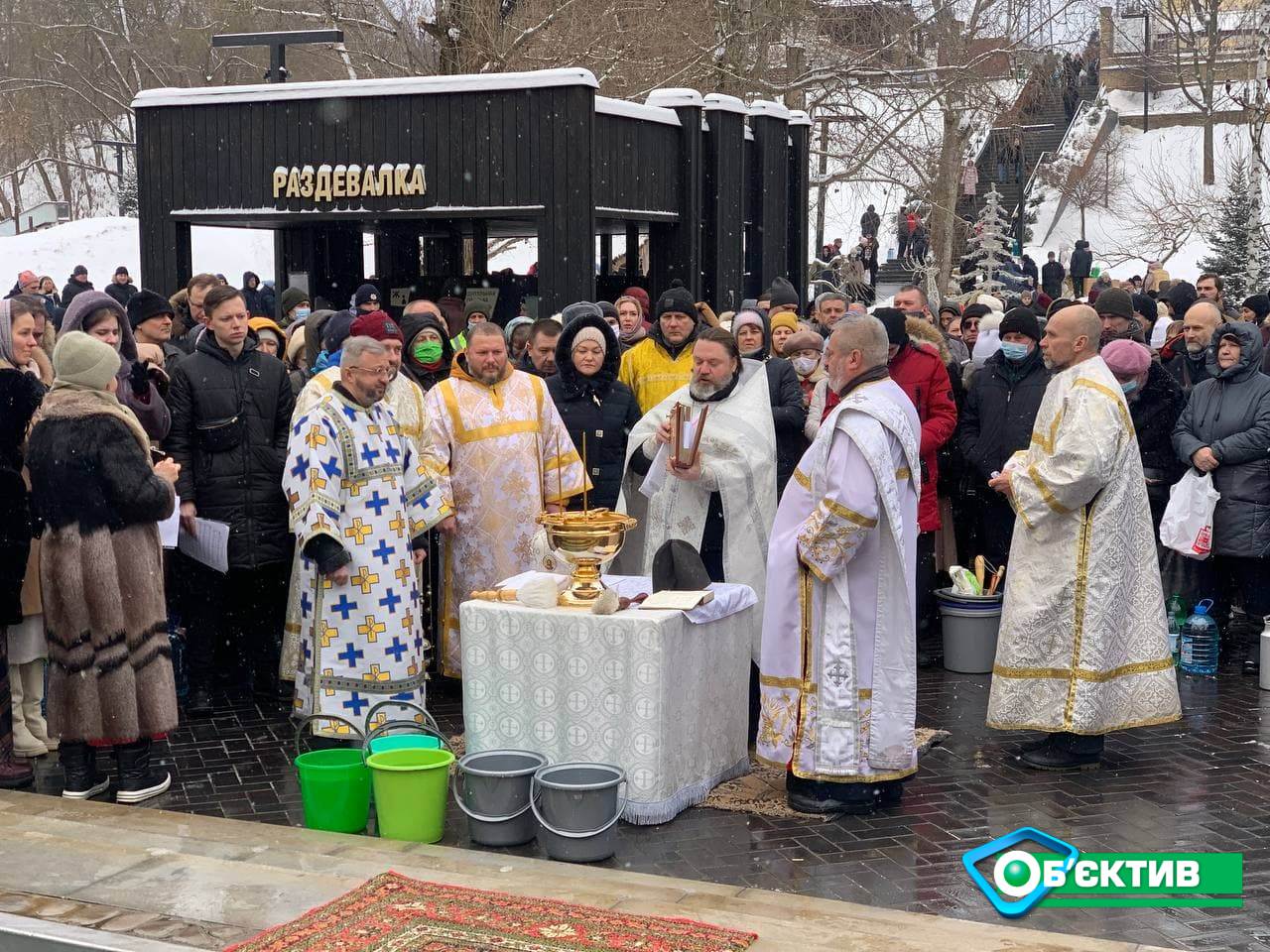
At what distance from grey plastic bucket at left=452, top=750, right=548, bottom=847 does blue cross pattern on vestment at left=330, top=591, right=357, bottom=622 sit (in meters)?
1.31

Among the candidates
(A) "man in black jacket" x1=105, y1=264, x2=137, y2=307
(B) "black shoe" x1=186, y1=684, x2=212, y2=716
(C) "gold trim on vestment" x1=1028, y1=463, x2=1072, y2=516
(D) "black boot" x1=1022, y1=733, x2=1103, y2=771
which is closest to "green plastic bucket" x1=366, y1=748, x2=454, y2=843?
(B) "black shoe" x1=186, y1=684, x2=212, y2=716

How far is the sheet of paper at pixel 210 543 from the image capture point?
8.00 meters

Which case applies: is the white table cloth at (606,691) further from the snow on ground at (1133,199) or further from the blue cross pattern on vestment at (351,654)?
the snow on ground at (1133,199)

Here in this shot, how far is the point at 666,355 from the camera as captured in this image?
880cm

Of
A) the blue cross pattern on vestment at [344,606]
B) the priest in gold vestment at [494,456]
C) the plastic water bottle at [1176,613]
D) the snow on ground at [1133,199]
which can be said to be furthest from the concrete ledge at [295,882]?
the snow on ground at [1133,199]

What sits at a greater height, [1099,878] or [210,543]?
[210,543]

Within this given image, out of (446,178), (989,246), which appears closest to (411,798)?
(446,178)

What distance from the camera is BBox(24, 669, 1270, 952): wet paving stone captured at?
18.2 ft

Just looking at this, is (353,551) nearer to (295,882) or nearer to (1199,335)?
(295,882)

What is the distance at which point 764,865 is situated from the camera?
5.99 metres

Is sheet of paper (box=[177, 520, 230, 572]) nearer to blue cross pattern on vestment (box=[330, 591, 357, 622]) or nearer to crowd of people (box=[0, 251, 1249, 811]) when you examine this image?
crowd of people (box=[0, 251, 1249, 811])

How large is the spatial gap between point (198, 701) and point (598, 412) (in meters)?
2.52

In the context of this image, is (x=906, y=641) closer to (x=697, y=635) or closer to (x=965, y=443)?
(x=697, y=635)

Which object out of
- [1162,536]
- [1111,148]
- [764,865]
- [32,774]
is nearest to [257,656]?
[32,774]
